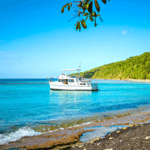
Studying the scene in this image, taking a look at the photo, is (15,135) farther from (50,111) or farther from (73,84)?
(73,84)

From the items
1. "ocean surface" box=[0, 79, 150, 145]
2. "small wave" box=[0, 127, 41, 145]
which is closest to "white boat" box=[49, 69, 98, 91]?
"ocean surface" box=[0, 79, 150, 145]

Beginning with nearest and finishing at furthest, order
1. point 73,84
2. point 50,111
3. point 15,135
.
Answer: point 15,135, point 50,111, point 73,84

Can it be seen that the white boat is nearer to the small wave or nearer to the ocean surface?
the ocean surface

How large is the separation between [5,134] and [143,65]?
173 meters

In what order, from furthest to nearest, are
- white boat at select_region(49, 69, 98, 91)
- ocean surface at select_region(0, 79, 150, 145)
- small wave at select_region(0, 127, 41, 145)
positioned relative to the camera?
white boat at select_region(49, 69, 98, 91) → ocean surface at select_region(0, 79, 150, 145) → small wave at select_region(0, 127, 41, 145)

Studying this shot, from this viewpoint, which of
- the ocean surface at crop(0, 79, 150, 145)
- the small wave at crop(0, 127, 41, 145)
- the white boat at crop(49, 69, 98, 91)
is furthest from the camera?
the white boat at crop(49, 69, 98, 91)

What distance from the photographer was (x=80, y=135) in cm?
1057

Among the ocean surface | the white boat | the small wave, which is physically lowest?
the ocean surface

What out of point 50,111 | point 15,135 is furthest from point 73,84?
point 15,135

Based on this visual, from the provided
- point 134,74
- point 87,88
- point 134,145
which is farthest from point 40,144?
point 134,74

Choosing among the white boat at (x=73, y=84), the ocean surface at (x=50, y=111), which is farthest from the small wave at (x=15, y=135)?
the white boat at (x=73, y=84)

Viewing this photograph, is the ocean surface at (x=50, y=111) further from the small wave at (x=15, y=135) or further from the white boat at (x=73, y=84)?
the white boat at (x=73, y=84)

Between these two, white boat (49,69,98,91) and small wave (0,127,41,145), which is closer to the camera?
small wave (0,127,41,145)

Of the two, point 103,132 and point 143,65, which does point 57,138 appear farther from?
point 143,65
